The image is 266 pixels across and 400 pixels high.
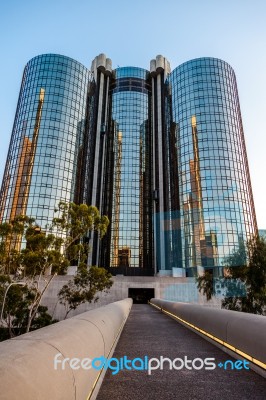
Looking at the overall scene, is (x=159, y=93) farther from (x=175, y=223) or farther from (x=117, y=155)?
(x=175, y=223)

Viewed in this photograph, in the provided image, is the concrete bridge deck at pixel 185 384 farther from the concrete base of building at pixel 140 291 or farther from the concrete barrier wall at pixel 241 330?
the concrete base of building at pixel 140 291

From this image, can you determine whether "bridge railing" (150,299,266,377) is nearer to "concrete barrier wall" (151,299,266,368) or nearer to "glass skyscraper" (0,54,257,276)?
"concrete barrier wall" (151,299,266,368)

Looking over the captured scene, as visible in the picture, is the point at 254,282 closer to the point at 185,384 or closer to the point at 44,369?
the point at 185,384

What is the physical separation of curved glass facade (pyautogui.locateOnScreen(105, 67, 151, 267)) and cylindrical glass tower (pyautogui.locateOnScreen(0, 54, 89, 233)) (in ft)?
48.3

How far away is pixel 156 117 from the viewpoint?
347 feet

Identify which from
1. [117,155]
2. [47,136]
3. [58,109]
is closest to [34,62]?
[58,109]

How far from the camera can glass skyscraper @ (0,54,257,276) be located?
Answer: 79875mm

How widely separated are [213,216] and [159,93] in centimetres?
5605

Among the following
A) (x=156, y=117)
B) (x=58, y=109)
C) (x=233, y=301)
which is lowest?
(x=233, y=301)

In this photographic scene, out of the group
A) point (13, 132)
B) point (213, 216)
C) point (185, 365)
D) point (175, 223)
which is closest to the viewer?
point (185, 365)

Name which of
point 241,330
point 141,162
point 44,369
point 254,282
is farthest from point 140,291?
point 44,369

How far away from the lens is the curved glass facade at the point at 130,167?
9094 centimetres

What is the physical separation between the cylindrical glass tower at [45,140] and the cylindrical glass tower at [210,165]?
112 feet

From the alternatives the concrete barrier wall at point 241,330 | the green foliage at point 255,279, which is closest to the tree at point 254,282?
the green foliage at point 255,279
